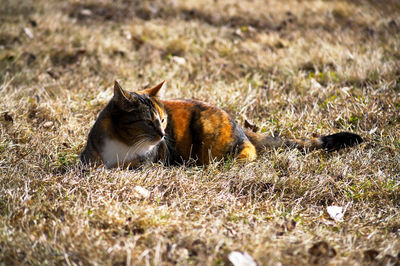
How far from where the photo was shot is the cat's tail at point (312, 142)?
3336 millimetres

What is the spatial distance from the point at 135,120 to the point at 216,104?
1535mm

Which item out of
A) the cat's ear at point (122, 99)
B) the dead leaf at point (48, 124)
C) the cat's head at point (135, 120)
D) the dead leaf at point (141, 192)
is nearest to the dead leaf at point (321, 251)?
the dead leaf at point (141, 192)

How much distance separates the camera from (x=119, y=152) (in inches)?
121

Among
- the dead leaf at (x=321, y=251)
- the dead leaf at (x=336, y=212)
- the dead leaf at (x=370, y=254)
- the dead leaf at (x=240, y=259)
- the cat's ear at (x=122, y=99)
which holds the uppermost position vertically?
the cat's ear at (x=122, y=99)

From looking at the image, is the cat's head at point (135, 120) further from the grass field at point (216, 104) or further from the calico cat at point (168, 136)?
the grass field at point (216, 104)

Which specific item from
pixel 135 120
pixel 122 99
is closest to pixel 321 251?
pixel 135 120

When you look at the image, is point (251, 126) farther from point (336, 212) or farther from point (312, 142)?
point (336, 212)

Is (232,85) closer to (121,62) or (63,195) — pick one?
(121,62)

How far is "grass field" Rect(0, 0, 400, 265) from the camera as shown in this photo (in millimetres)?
2238

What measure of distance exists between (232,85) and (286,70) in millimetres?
799

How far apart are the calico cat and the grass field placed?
5.3 inches

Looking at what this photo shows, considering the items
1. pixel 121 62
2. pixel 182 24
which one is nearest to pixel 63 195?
pixel 121 62

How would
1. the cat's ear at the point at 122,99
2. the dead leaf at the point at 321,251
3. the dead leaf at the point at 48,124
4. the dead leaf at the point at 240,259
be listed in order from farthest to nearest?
the dead leaf at the point at 48,124 < the cat's ear at the point at 122,99 < the dead leaf at the point at 321,251 < the dead leaf at the point at 240,259

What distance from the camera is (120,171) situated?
2955mm
